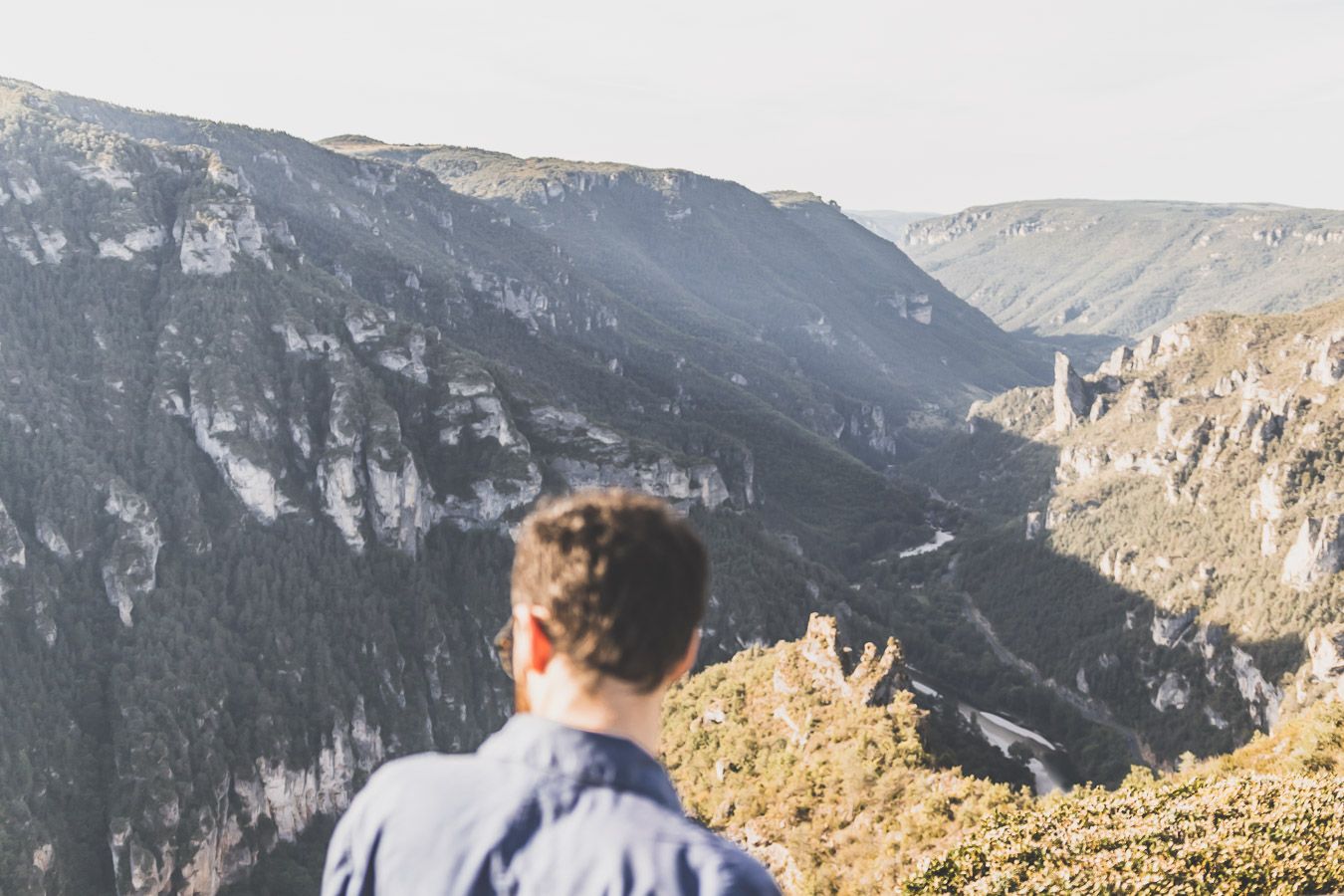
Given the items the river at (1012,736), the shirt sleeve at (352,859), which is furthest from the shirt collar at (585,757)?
the river at (1012,736)

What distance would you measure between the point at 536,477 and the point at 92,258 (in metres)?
58.9

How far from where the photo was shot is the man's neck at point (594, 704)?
116 inches

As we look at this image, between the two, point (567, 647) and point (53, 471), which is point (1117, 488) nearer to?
point (53, 471)

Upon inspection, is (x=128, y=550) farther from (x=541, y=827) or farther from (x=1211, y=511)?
(x=1211, y=511)

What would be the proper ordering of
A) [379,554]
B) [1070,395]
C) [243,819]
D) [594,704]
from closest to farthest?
[594,704], [243,819], [379,554], [1070,395]

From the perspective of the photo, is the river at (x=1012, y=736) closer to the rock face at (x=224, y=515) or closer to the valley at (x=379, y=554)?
the valley at (x=379, y=554)

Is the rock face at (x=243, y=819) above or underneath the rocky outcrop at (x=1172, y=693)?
underneath

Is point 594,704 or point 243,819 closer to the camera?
point 594,704

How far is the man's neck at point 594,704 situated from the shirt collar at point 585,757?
2.8 inches

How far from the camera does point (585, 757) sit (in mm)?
2758

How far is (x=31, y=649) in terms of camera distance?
80.5m

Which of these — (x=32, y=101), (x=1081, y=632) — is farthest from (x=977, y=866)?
(x=32, y=101)

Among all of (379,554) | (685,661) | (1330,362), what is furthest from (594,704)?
(1330,362)

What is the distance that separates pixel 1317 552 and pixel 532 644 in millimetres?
107370
